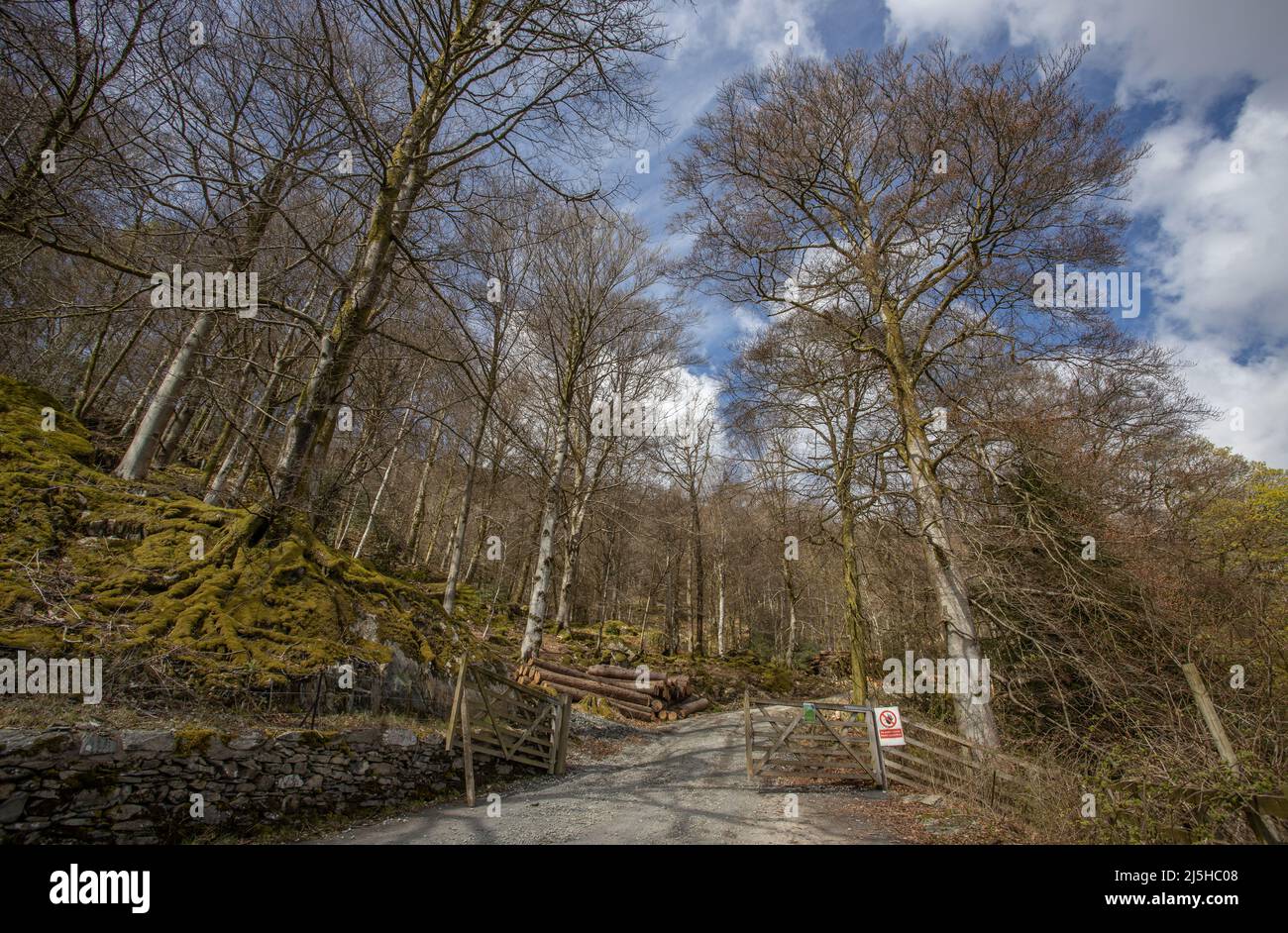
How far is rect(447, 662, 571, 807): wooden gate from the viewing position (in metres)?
7.17

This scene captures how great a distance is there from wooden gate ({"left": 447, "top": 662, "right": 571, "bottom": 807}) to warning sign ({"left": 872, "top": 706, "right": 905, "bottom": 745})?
5327 millimetres

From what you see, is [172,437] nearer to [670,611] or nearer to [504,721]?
[504,721]

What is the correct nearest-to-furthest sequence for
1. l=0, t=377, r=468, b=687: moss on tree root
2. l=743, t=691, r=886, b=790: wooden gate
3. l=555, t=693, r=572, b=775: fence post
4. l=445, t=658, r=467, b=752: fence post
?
l=0, t=377, r=468, b=687: moss on tree root → l=445, t=658, r=467, b=752: fence post → l=743, t=691, r=886, b=790: wooden gate → l=555, t=693, r=572, b=775: fence post

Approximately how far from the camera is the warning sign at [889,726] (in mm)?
7742

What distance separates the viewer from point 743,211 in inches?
403

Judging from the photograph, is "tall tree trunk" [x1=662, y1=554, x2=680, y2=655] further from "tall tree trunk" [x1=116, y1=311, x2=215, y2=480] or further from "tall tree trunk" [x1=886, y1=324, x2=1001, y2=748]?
"tall tree trunk" [x1=116, y1=311, x2=215, y2=480]

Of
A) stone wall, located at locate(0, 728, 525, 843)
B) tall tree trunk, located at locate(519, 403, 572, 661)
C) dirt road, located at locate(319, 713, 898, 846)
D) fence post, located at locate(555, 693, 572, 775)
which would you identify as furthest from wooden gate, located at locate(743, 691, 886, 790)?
stone wall, located at locate(0, 728, 525, 843)

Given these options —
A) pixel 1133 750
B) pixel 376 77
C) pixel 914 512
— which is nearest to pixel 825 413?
pixel 914 512

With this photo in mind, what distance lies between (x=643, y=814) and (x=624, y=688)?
856 cm

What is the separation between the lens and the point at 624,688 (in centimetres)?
1480

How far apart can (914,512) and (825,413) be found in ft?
13.8

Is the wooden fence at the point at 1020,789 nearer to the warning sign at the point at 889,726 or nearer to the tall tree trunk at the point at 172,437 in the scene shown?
the warning sign at the point at 889,726

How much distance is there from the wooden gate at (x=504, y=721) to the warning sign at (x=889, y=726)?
5327 mm
